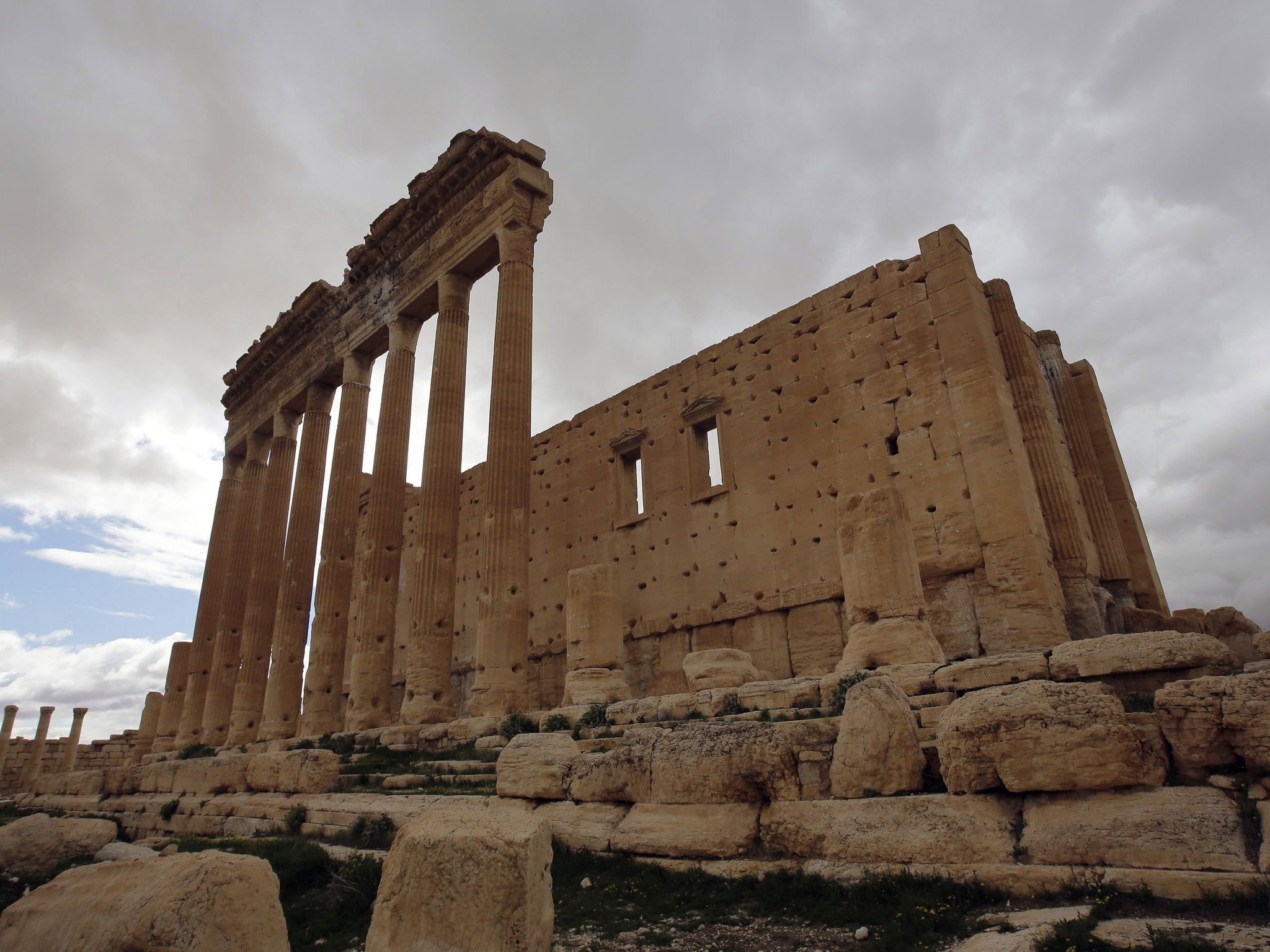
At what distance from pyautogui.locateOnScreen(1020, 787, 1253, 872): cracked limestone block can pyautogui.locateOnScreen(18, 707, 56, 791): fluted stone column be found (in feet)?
120

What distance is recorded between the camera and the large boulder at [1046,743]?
16.5 ft

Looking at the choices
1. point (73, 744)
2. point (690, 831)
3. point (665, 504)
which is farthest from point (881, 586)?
point (73, 744)

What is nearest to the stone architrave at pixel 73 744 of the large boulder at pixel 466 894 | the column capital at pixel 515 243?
the column capital at pixel 515 243

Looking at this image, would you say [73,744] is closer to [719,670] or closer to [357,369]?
[357,369]

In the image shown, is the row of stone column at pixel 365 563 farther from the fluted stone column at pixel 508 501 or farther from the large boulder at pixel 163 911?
the large boulder at pixel 163 911

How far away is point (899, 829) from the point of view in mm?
5480

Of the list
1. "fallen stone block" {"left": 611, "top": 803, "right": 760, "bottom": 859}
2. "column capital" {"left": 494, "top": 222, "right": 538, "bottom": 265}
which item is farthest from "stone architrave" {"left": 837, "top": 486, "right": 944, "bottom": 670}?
"column capital" {"left": 494, "top": 222, "right": 538, "bottom": 265}

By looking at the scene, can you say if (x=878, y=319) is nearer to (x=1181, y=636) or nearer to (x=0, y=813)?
(x=1181, y=636)

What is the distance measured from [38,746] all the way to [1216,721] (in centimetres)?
3809

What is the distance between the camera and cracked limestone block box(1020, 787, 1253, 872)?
14.4 ft

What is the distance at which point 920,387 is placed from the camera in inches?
568

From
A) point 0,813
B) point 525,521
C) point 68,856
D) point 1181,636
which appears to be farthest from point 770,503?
point 0,813

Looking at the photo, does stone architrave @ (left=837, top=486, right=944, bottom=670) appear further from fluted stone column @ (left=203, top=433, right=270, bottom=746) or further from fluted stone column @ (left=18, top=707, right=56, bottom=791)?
fluted stone column @ (left=18, top=707, right=56, bottom=791)

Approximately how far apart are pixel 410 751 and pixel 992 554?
1012 centimetres
